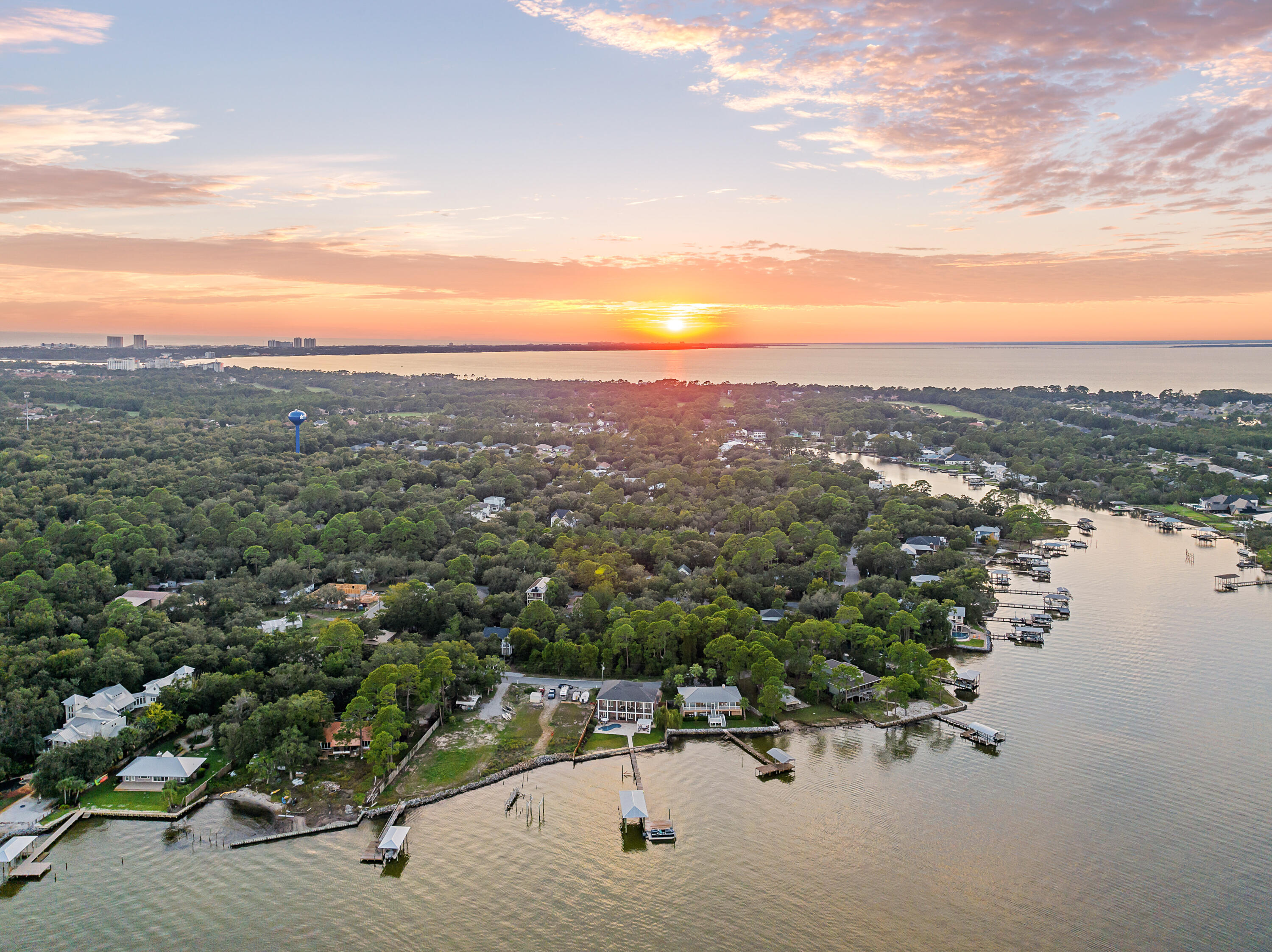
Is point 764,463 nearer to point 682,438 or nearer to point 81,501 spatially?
point 682,438

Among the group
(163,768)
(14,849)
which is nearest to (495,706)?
(163,768)

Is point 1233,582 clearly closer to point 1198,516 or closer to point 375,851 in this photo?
point 1198,516

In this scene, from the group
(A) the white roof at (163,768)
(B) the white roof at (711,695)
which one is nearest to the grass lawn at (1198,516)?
(B) the white roof at (711,695)

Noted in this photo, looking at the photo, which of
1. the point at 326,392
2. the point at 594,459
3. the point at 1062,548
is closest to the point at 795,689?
the point at 1062,548

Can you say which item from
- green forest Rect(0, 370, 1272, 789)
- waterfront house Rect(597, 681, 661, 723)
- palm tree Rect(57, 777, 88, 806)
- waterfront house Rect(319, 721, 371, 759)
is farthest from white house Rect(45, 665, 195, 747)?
waterfront house Rect(597, 681, 661, 723)

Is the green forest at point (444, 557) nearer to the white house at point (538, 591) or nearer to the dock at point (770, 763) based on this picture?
the white house at point (538, 591)

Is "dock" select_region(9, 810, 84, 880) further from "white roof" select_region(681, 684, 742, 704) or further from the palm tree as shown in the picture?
"white roof" select_region(681, 684, 742, 704)

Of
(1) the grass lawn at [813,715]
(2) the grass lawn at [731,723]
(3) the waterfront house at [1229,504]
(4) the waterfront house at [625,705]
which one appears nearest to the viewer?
(2) the grass lawn at [731,723]
